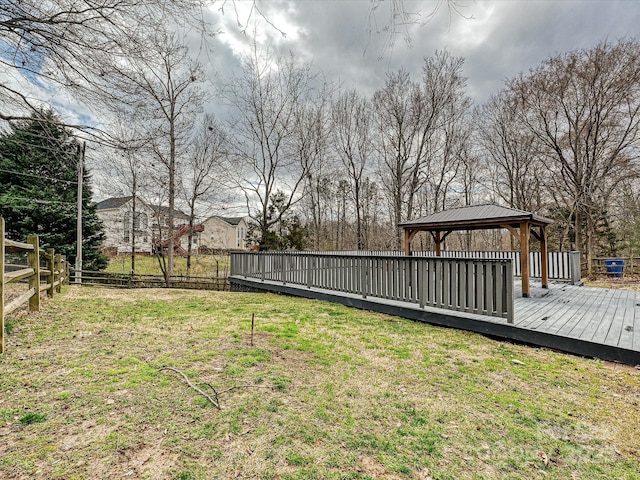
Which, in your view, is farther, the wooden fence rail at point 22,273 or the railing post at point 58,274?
the railing post at point 58,274

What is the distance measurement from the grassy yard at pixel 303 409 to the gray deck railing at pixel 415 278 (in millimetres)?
843

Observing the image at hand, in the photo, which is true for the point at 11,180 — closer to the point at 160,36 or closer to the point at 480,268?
the point at 160,36

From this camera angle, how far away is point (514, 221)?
251 inches

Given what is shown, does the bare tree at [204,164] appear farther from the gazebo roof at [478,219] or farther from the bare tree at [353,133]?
the gazebo roof at [478,219]

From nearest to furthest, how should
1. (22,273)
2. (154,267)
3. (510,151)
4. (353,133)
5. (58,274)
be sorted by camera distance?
(22,273), (58,274), (510,151), (154,267), (353,133)

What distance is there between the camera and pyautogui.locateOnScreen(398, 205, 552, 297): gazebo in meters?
6.25

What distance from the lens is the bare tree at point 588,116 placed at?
11.3 metres

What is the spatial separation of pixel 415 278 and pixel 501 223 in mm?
3066

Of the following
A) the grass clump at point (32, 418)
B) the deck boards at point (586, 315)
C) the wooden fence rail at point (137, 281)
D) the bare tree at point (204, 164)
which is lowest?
the wooden fence rail at point (137, 281)

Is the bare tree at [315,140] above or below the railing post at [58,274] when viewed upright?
above

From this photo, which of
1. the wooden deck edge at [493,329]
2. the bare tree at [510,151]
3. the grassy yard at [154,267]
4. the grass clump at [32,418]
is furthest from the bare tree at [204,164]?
the bare tree at [510,151]

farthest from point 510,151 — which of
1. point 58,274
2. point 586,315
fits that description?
point 58,274

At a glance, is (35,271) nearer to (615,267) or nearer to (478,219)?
(478,219)

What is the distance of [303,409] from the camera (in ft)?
6.89
